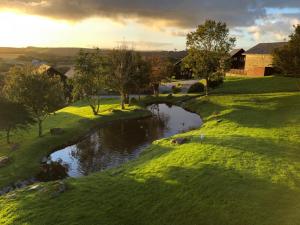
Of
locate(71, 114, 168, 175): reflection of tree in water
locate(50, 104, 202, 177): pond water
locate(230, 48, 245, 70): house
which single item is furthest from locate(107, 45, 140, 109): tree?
locate(230, 48, 245, 70): house

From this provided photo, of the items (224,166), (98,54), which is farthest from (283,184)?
(98,54)

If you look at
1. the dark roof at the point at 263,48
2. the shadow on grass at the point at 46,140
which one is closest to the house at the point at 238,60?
the dark roof at the point at 263,48

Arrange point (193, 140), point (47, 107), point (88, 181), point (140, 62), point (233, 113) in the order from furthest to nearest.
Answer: point (140, 62), point (233, 113), point (47, 107), point (193, 140), point (88, 181)

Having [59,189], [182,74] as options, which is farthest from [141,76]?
[59,189]

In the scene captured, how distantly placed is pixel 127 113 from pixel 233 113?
24.9 meters

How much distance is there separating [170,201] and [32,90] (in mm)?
34582

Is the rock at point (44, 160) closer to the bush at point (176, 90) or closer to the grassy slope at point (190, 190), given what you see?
the grassy slope at point (190, 190)

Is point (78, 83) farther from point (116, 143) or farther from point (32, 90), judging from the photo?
point (116, 143)

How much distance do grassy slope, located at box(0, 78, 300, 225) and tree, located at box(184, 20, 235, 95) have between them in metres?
42.7

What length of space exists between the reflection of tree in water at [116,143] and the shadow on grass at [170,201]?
12268 millimetres

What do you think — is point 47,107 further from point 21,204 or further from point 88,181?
point 21,204

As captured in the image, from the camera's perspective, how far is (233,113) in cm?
6875

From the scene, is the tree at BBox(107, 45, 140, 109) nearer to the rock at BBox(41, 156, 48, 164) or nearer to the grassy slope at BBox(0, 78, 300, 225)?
the rock at BBox(41, 156, 48, 164)

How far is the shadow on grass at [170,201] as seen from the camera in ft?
92.2
